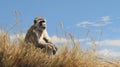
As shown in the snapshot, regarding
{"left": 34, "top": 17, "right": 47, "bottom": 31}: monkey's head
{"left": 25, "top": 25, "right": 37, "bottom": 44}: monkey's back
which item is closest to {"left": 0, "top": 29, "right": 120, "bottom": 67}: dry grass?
{"left": 25, "top": 25, "right": 37, "bottom": 44}: monkey's back

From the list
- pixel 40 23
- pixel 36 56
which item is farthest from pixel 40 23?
pixel 36 56

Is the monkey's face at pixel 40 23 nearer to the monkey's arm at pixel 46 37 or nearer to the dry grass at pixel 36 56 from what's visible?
the monkey's arm at pixel 46 37

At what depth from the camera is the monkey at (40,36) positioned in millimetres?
9062

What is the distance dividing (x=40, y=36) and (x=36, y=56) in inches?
36.9

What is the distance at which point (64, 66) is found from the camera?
8.77 m

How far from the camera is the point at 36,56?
862 cm

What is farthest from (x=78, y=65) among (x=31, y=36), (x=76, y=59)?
(x=31, y=36)

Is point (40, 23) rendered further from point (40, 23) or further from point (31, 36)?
point (31, 36)

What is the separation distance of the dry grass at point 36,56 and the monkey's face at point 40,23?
0.62 metres

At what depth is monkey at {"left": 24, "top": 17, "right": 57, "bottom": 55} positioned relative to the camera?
906 centimetres

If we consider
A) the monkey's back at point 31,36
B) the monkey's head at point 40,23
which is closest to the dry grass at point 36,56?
the monkey's back at point 31,36

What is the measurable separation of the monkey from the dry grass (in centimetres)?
22

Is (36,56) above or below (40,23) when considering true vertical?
below

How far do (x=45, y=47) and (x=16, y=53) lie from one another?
0.80 metres
